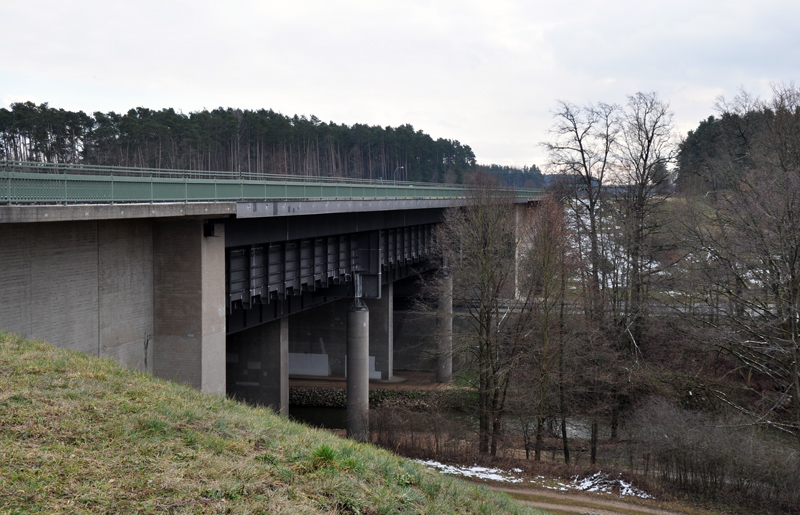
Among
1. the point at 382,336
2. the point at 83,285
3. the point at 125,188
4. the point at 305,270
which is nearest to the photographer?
the point at 125,188

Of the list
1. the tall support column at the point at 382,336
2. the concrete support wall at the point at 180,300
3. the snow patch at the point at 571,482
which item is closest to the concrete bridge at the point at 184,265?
the concrete support wall at the point at 180,300

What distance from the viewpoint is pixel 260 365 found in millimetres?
30906

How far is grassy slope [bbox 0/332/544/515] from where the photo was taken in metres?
6.41

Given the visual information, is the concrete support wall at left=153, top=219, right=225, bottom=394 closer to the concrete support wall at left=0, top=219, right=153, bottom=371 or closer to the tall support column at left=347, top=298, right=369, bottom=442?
the concrete support wall at left=0, top=219, right=153, bottom=371

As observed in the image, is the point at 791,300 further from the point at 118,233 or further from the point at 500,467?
the point at 118,233

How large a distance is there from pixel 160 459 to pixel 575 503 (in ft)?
53.4

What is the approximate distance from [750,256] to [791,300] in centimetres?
224

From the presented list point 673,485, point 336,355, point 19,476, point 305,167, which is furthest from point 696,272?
point 305,167

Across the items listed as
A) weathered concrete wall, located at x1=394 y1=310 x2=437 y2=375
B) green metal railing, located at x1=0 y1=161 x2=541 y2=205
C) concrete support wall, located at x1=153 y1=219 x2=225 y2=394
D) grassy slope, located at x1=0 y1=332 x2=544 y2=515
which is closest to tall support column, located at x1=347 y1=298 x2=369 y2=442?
green metal railing, located at x1=0 y1=161 x2=541 y2=205

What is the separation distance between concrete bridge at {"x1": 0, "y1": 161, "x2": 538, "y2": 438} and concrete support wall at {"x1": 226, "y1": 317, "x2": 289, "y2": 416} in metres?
0.05

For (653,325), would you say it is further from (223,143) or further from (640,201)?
(223,143)

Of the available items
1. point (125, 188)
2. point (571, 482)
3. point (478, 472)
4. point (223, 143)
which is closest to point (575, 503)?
point (571, 482)

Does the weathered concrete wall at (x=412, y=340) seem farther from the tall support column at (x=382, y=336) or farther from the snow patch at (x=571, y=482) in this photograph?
the snow patch at (x=571, y=482)

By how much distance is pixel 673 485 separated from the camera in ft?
72.8
